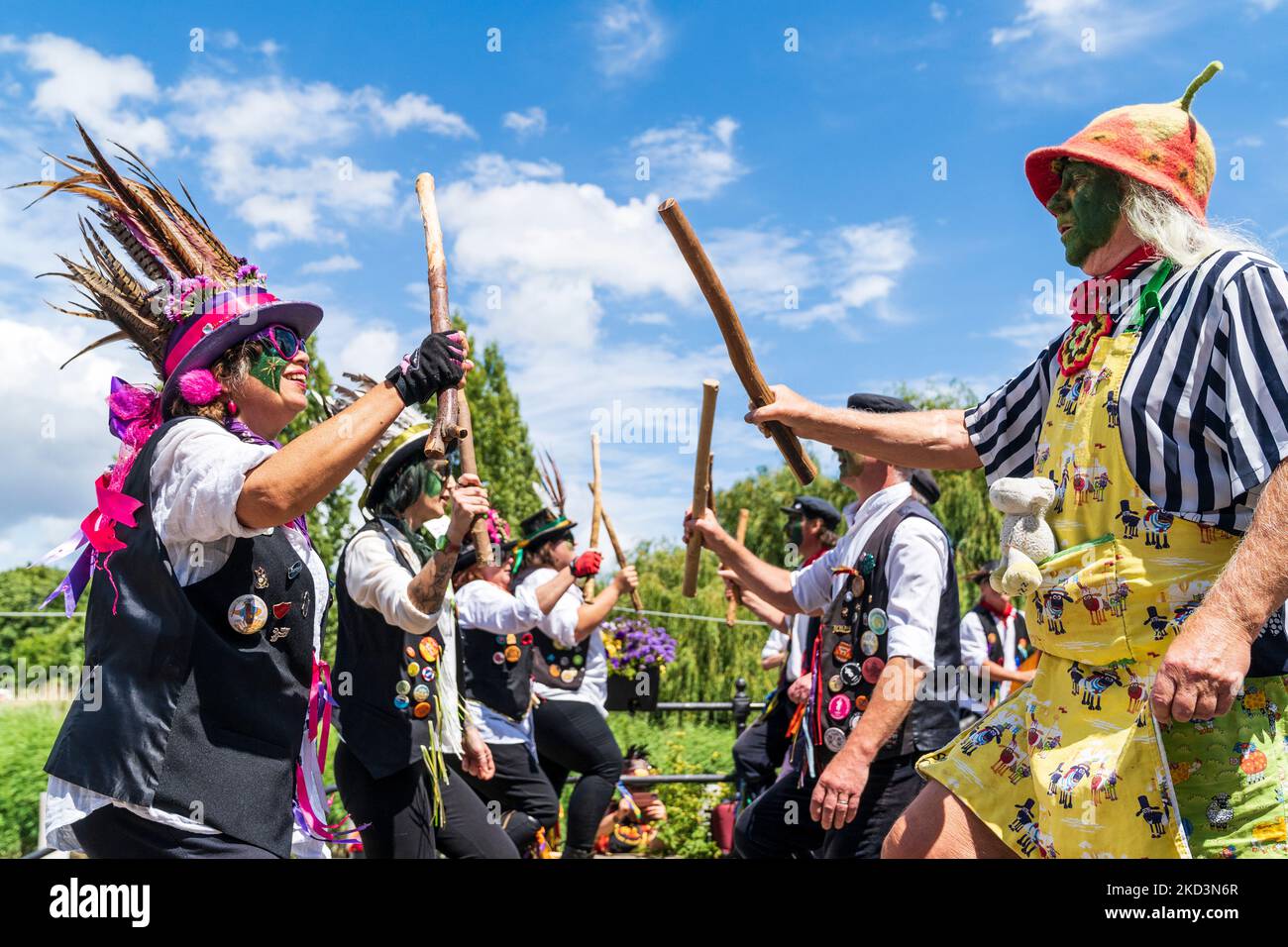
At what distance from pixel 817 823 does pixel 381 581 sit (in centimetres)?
184

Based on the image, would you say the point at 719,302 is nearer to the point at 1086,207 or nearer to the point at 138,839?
the point at 1086,207

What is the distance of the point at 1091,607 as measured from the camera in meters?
2.22

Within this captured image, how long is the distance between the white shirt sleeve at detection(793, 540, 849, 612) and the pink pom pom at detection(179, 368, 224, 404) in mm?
2404

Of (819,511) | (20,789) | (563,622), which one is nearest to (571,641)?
(563,622)

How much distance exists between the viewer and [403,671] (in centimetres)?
404

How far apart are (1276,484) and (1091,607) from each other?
0.41 m

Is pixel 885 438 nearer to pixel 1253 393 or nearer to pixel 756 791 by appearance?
pixel 1253 393

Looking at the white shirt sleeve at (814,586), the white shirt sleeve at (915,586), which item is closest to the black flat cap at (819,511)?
the white shirt sleeve at (814,586)

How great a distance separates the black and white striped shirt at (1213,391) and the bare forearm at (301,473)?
160 cm

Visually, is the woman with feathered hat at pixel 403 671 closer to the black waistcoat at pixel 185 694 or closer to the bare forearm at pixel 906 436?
the black waistcoat at pixel 185 694

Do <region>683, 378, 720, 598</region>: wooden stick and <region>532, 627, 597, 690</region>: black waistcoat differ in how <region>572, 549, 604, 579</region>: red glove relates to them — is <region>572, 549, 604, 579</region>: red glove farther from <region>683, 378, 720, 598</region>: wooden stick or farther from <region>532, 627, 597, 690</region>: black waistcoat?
<region>683, 378, 720, 598</region>: wooden stick

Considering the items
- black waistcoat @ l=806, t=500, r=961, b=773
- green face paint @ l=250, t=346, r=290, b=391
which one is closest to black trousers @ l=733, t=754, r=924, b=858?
black waistcoat @ l=806, t=500, r=961, b=773
